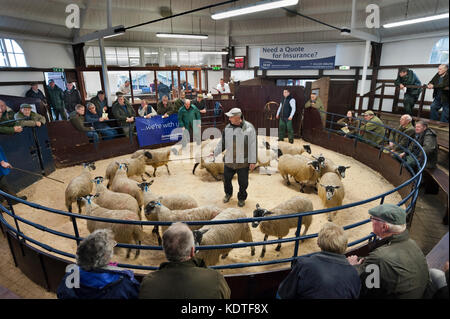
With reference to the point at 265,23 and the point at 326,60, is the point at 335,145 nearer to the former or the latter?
the point at 326,60

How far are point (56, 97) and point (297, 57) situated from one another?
11573 mm

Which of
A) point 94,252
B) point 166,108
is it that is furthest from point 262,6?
point 94,252

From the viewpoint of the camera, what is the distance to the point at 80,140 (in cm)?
813

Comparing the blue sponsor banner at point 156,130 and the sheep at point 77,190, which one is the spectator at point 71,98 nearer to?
the blue sponsor banner at point 156,130

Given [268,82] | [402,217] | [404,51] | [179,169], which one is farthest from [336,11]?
[402,217]

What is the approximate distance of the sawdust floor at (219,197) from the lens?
13.5ft

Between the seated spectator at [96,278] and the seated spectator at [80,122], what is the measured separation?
7.07 m

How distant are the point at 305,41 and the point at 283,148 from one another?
8990 millimetres

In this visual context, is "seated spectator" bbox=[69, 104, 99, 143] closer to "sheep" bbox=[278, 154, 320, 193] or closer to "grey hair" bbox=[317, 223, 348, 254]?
"sheep" bbox=[278, 154, 320, 193]

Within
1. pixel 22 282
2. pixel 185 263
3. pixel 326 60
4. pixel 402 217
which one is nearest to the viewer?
pixel 185 263

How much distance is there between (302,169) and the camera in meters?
6.04

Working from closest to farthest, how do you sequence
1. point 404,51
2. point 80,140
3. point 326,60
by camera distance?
1. point 80,140
2. point 404,51
3. point 326,60

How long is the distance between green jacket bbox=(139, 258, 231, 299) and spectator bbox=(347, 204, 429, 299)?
1099mm

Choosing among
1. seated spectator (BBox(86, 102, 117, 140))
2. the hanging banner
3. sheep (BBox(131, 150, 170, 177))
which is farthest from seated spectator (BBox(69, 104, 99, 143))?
the hanging banner
